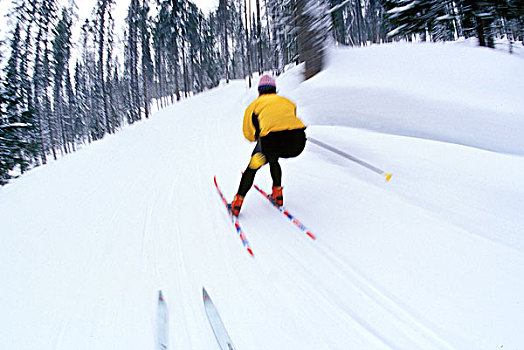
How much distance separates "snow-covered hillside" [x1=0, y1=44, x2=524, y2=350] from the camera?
173cm

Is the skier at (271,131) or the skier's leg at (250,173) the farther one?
the skier's leg at (250,173)

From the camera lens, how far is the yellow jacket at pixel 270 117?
2.88 m

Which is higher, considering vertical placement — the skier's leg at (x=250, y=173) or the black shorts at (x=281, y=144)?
the black shorts at (x=281, y=144)

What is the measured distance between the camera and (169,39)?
3012cm

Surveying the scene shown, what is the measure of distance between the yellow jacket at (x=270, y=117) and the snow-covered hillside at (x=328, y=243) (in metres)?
1.05

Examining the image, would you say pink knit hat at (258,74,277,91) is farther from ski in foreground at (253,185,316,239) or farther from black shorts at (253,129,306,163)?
ski in foreground at (253,185,316,239)

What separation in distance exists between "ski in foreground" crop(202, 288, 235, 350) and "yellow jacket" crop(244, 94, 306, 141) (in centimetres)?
176

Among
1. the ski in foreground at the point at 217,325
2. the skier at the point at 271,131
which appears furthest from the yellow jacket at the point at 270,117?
the ski in foreground at the point at 217,325

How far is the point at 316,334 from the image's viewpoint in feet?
5.51

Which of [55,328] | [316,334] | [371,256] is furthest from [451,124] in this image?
[55,328]

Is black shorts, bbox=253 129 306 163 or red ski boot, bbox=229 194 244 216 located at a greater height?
black shorts, bbox=253 129 306 163

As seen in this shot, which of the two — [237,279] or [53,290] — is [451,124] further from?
[53,290]

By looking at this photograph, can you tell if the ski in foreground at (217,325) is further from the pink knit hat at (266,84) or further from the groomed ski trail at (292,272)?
the pink knit hat at (266,84)

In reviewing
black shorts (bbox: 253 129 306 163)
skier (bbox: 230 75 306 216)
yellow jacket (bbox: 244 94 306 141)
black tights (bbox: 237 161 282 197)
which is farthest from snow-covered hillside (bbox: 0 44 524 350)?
yellow jacket (bbox: 244 94 306 141)
